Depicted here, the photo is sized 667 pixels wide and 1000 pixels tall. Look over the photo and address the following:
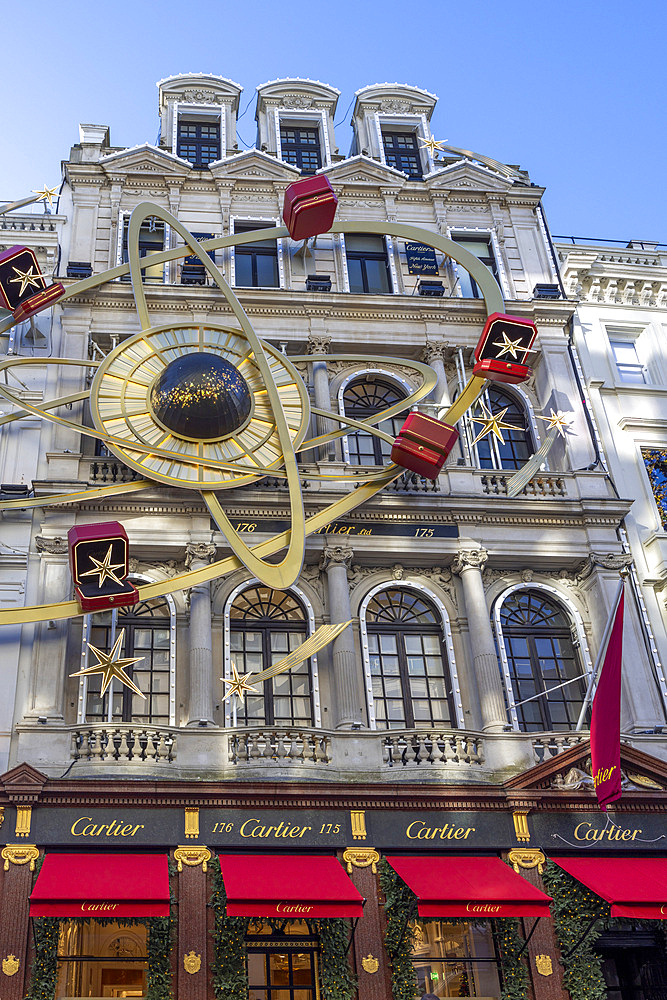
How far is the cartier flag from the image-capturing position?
846 inches

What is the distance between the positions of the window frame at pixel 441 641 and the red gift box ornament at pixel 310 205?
910 cm

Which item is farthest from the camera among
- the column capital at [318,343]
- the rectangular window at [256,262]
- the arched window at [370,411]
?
the rectangular window at [256,262]

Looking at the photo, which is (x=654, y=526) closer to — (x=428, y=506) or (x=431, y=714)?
(x=428, y=506)

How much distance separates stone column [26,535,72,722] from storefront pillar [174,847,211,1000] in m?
4.22

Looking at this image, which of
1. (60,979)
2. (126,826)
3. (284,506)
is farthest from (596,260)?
(60,979)

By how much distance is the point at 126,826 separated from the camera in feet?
69.6

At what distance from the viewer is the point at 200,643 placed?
23859mm

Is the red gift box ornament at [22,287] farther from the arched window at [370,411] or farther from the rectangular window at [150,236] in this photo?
the arched window at [370,411]

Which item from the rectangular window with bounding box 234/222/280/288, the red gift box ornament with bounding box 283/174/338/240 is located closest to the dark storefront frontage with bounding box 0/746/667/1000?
the red gift box ornament with bounding box 283/174/338/240

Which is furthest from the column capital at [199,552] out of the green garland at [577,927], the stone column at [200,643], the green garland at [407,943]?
the green garland at [577,927]

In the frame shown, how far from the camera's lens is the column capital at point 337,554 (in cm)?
2547

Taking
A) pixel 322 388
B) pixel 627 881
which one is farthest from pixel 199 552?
pixel 627 881

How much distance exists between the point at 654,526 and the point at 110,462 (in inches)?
565

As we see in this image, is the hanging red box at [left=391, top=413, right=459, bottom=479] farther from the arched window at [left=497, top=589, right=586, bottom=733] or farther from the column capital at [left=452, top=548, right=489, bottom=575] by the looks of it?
the arched window at [left=497, top=589, right=586, bottom=733]
